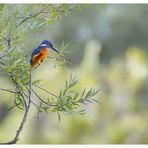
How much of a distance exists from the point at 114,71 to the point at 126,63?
87mm

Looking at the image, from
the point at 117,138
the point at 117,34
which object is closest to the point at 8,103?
the point at 117,138

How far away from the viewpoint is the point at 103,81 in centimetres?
342

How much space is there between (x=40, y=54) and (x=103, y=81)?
211cm

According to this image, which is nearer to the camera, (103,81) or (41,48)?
(41,48)

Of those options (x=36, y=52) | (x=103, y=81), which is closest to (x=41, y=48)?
(x=36, y=52)

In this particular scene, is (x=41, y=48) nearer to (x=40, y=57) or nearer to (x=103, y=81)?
(x=40, y=57)

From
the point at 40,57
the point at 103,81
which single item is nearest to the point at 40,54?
the point at 40,57

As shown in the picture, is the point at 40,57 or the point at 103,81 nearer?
the point at 40,57

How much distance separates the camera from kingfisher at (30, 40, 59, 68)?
4.27 feet

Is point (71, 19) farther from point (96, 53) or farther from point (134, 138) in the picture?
point (134, 138)

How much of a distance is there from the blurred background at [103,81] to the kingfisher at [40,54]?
0.90 m

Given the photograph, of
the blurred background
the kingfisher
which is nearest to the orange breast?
the kingfisher

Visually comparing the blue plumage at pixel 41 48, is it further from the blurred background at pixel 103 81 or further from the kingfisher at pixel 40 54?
the blurred background at pixel 103 81

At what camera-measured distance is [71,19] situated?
3.97 metres
